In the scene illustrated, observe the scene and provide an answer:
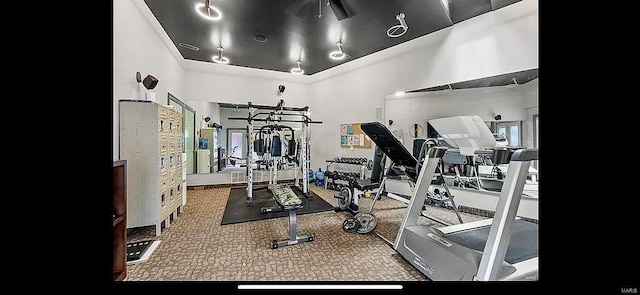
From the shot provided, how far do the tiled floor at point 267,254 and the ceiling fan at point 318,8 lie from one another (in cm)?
275

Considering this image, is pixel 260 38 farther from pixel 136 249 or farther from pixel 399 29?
pixel 136 249

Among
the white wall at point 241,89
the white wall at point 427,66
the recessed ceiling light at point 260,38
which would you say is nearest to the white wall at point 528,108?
the white wall at point 427,66

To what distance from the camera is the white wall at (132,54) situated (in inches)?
94.3

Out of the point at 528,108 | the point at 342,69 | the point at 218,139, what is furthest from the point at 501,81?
the point at 218,139

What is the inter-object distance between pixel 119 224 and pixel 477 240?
2.84 meters

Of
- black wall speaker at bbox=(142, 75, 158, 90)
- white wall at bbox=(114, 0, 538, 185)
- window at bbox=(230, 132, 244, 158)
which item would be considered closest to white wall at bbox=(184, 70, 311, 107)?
white wall at bbox=(114, 0, 538, 185)

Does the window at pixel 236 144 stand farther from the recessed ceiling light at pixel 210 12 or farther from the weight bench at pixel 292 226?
the weight bench at pixel 292 226

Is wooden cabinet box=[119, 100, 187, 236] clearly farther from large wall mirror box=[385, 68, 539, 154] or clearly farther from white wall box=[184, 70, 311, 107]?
large wall mirror box=[385, 68, 539, 154]

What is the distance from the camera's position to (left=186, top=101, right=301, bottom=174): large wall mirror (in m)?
5.39

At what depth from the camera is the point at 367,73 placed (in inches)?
201
